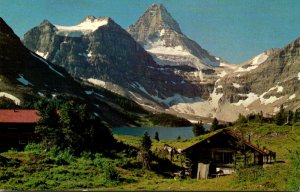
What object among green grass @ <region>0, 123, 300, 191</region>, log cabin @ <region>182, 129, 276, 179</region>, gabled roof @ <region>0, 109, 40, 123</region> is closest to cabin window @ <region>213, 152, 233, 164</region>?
log cabin @ <region>182, 129, 276, 179</region>

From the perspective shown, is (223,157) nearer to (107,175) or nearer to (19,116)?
(107,175)

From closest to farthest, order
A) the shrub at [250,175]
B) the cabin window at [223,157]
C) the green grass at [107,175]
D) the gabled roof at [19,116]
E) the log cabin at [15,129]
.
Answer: the green grass at [107,175]
the shrub at [250,175]
the cabin window at [223,157]
the log cabin at [15,129]
the gabled roof at [19,116]

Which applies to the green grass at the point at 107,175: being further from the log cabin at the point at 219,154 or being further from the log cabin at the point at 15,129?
the log cabin at the point at 15,129

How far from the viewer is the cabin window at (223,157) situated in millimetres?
53500

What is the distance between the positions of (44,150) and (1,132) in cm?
1080

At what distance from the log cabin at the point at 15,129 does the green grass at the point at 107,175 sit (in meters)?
5.96

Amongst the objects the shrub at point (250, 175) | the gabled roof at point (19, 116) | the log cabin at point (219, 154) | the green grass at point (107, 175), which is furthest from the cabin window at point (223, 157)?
the gabled roof at point (19, 116)

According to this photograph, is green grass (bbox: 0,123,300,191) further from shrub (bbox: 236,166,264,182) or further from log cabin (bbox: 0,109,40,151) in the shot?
log cabin (bbox: 0,109,40,151)

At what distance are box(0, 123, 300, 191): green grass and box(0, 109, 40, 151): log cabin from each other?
19.6ft

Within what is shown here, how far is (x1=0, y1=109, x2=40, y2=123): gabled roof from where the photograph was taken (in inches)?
2810

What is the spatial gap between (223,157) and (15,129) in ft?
108

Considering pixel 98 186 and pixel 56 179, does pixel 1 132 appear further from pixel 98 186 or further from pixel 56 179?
pixel 98 186

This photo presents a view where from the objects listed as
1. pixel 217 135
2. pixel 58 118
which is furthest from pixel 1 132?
pixel 217 135

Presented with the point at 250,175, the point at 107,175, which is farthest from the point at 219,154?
the point at 250,175
